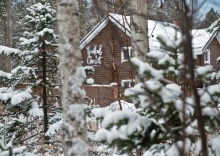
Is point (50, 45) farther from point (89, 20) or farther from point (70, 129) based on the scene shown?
point (89, 20)

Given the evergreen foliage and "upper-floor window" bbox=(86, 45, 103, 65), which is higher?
"upper-floor window" bbox=(86, 45, 103, 65)

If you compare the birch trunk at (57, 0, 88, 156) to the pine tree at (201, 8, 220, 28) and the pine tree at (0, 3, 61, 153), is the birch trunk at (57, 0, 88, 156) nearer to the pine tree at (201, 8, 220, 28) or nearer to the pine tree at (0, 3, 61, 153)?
the pine tree at (0, 3, 61, 153)

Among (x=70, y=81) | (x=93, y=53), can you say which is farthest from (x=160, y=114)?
(x=93, y=53)

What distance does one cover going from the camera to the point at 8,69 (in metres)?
20.7

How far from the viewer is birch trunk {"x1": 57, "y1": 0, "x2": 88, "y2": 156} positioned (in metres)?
2.99

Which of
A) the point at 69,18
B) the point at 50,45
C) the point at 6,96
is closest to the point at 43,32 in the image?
the point at 50,45

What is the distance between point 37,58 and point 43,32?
20.3 inches

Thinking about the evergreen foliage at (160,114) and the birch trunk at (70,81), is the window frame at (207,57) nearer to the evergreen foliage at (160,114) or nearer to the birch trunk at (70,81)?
the birch trunk at (70,81)

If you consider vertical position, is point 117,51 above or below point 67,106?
above

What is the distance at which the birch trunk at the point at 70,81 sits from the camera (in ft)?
9.80

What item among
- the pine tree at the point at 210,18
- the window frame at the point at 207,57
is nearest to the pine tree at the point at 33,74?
the pine tree at the point at 210,18

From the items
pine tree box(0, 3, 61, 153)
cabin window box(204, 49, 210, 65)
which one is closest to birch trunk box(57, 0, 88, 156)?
pine tree box(0, 3, 61, 153)

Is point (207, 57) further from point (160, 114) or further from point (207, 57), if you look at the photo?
point (160, 114)

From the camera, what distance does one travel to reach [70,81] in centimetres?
298
